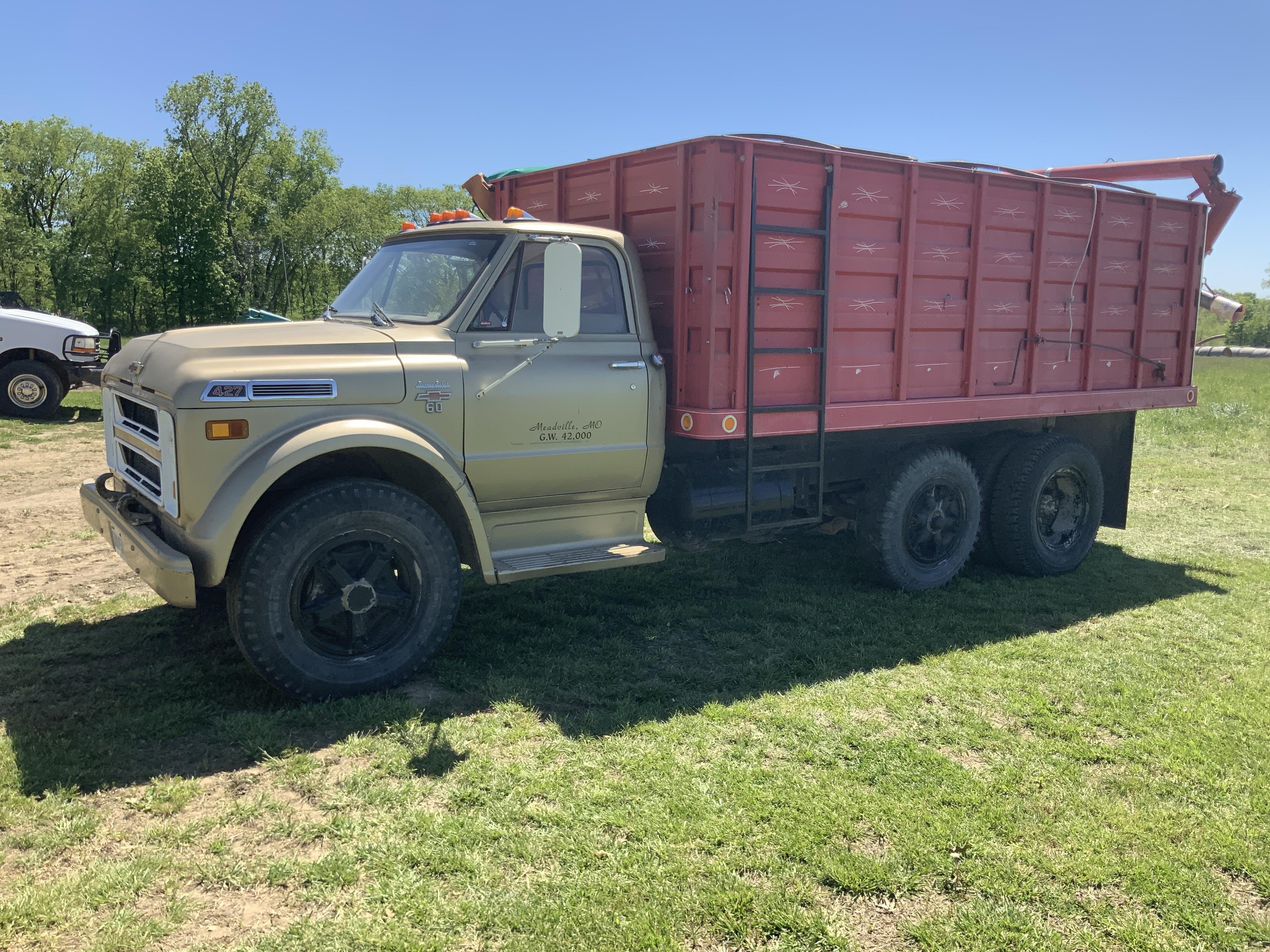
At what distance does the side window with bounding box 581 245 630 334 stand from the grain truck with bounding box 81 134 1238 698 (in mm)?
16

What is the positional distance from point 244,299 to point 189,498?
165 ft

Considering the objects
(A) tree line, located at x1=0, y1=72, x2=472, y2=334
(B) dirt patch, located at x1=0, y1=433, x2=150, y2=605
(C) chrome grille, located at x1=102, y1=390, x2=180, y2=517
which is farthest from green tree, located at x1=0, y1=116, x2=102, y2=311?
(C) chrome grille, located at x1=102, y1=390, x2=180, y2=517

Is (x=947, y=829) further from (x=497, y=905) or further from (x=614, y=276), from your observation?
(x=614, y=276)

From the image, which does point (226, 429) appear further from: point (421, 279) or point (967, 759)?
point (967, 759)

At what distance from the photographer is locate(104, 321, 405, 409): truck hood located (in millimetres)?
4477

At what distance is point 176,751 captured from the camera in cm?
429

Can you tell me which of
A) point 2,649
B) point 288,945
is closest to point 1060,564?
point 288,945

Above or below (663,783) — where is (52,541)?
above

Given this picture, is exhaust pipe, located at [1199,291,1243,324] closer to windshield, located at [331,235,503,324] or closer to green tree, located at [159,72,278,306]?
windshield, located at [331,235,503,324]

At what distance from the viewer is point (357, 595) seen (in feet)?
15.9

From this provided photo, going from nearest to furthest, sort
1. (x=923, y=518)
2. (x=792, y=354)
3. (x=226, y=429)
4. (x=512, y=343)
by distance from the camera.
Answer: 1. (x=226, y=429)
2. (x=512, y=343)
3. (x=792, y=354)
4. (x=923, y=518)

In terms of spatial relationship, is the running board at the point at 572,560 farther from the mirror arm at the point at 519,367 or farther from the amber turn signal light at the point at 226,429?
the amber turn signal light at the point at 226,429

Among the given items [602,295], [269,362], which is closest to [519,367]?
[602,295]

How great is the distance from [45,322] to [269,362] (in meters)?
12.5
